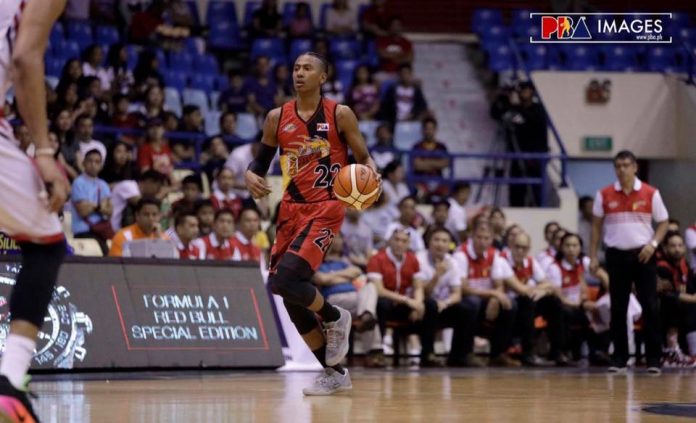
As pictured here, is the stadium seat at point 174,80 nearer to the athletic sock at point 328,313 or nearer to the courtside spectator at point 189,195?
the courtside spectator at point 189,195

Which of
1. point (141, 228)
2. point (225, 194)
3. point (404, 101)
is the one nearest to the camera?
point (141, 228)

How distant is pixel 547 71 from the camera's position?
22125mm

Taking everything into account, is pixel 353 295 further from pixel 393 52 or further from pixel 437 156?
pixel 393 52

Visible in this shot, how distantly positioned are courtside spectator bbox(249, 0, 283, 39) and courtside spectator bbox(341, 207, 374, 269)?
6491mm

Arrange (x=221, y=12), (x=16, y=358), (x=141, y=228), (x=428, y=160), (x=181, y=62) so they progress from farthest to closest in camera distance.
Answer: (x=221, y=12)
(x=181, y=62)
(x=428, y=160)
(x=141, y=228)
(x=16, y=358)

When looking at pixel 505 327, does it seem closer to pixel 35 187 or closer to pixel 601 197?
pixel 601 197

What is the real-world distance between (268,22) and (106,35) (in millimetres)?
3001

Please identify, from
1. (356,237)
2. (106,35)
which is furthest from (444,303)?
(106,35)

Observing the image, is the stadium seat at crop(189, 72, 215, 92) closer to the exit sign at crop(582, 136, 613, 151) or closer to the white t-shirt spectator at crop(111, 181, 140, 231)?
the white t-shirt spectator at crop(111, 181, 140, 231)

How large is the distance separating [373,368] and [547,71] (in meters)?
10.2

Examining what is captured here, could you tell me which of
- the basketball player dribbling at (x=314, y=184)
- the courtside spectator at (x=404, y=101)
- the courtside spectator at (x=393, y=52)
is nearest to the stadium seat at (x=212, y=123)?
the courtside spectator at (x=404, y=101)

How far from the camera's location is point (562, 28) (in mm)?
19203

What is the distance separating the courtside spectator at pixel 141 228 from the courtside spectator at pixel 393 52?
933 cm

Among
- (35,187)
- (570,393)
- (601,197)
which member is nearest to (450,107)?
(601,197)
